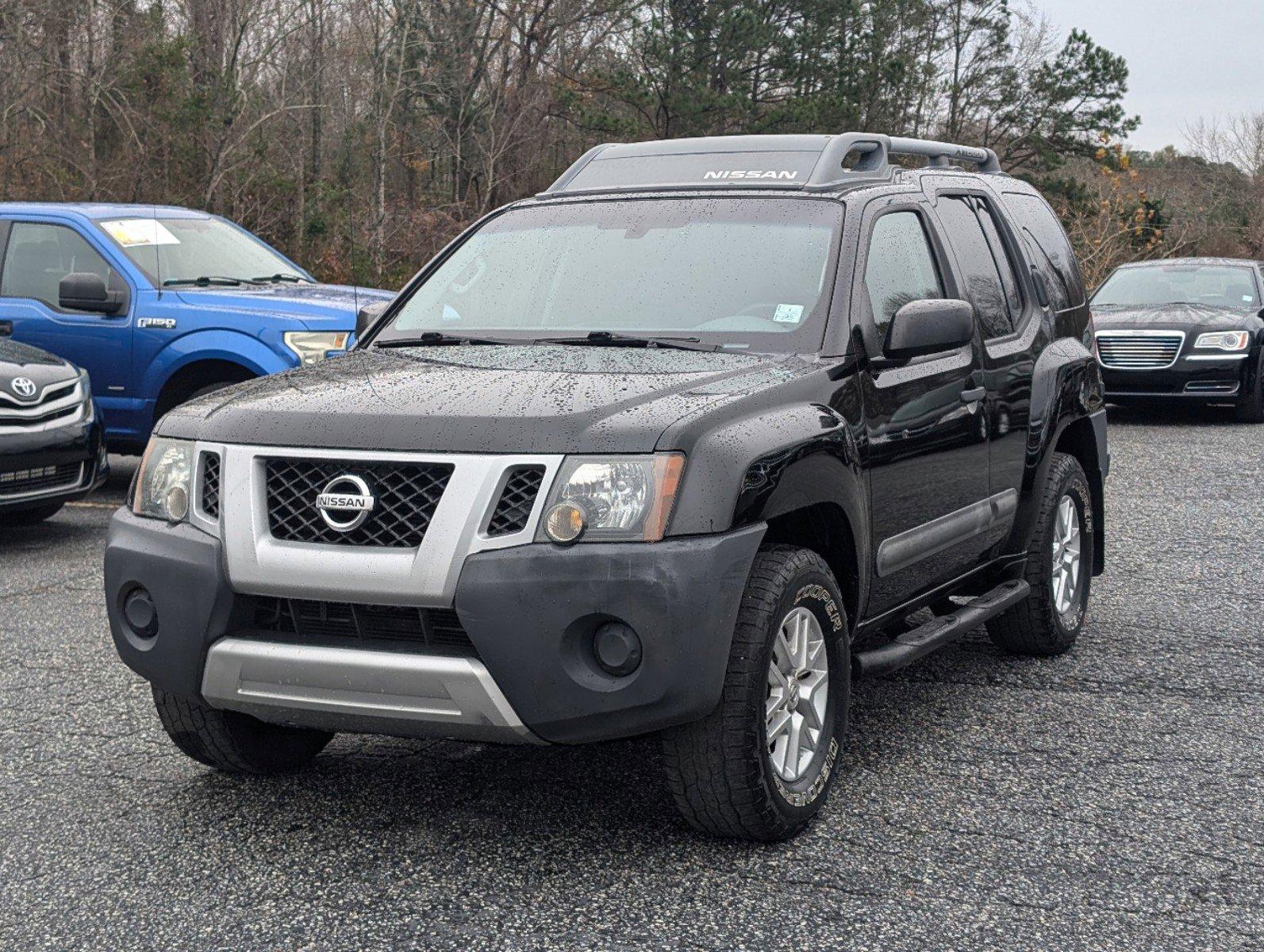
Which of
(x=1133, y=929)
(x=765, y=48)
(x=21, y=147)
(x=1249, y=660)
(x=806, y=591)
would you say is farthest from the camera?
(x=765, y=48)

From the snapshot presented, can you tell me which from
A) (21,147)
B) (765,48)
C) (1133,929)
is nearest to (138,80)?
(21,147)

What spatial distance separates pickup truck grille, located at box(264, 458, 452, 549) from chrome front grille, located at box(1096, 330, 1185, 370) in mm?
12331

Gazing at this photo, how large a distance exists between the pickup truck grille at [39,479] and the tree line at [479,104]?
13.6 m

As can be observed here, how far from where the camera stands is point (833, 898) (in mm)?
3539

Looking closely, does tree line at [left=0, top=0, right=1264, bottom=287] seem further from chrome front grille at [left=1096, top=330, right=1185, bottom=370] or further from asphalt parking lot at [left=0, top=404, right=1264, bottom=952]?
asphalt parking lot at [left=0, top=404, right=1264, bottom=952]

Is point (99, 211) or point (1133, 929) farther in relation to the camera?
point (99, 211)

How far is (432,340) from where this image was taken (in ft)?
15.7

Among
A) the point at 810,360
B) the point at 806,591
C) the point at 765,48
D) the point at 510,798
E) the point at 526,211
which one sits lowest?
the point at 510,798

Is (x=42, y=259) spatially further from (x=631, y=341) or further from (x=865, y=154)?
(x=631, y=341)

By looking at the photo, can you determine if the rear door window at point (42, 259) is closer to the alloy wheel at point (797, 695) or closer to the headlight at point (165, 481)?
the headlight at point (165, 481)

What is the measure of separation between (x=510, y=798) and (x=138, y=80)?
19816mm

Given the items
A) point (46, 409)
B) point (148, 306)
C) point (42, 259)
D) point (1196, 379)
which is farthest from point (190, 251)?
point (1196, 379)

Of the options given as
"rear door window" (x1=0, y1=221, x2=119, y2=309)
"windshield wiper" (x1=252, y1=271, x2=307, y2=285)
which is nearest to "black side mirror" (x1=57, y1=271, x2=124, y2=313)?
"rear door window" (x1=0, y1=221, x2=119, y2=309)

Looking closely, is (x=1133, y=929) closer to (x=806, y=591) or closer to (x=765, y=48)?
(x=806, y=591)
